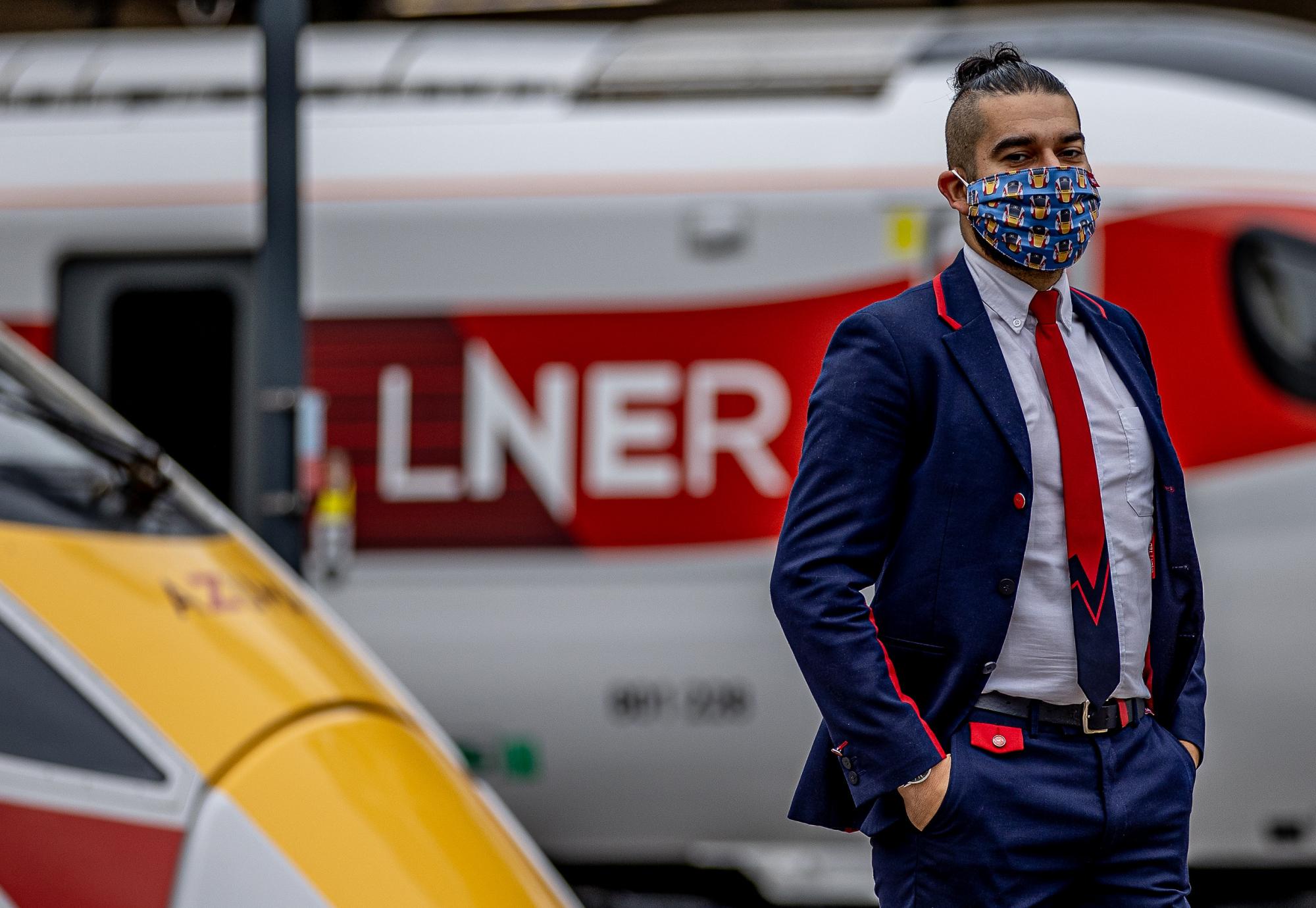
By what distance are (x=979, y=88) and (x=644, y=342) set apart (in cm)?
296

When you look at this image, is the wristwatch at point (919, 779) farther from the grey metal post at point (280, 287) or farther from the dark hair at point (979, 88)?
the grey metal post at point (280, 287)

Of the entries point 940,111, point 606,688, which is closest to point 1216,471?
point 940,111


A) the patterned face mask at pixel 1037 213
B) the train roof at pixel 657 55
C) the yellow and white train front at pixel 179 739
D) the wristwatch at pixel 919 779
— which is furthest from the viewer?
the train roof at pixel 657 55

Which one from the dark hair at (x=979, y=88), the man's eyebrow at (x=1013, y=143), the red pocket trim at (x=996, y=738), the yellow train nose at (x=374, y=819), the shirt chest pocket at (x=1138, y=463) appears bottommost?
the yellow train nose at (x=374, y=819)

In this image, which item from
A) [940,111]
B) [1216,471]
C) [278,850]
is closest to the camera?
[278,850]

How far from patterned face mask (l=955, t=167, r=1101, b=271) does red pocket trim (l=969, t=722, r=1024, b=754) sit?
24.7 inches

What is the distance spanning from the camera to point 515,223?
16.5 feet

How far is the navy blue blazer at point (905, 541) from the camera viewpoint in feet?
6.15

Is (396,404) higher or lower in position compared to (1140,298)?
lower

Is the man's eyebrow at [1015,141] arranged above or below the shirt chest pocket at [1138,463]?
above

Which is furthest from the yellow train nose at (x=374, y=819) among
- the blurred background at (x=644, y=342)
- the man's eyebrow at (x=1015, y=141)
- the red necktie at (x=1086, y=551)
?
the blurred background at (x=644, y=342)

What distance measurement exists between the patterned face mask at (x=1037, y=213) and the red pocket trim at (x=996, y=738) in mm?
628

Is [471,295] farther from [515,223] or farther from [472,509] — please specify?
[472,509]

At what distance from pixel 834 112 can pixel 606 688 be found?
6.96 ft
